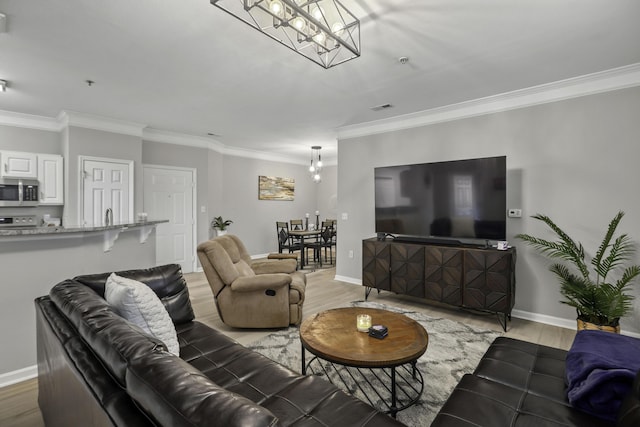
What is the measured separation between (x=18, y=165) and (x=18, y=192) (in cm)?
38

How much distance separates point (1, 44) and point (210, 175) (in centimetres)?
388

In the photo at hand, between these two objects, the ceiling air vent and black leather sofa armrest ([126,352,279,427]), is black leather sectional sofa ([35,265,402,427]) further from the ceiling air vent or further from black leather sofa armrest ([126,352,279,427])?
the ceiling air vent

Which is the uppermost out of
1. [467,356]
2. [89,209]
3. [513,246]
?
[89,209]

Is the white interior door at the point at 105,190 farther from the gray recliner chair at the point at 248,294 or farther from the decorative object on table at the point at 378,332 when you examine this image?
the decorative object on table at the point at 378,332

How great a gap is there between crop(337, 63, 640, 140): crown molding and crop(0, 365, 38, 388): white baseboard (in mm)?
4723

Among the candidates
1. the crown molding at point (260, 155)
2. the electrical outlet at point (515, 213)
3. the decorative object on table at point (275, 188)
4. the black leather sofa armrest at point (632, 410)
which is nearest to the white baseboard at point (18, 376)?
the black leather sofa armrest at point (632, 410)

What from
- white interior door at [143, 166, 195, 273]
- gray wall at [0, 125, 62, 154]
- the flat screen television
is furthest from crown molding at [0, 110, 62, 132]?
the flat screen television

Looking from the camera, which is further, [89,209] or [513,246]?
[89,209]

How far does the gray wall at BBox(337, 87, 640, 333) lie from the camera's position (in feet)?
10.2

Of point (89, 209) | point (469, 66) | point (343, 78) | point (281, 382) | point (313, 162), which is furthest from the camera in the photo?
point (313, 162)

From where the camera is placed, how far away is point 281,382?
4.96 feet

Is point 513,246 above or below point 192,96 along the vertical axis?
below

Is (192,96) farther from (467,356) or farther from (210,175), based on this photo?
(467,356)

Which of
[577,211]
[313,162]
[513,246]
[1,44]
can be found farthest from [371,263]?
[313,162]
